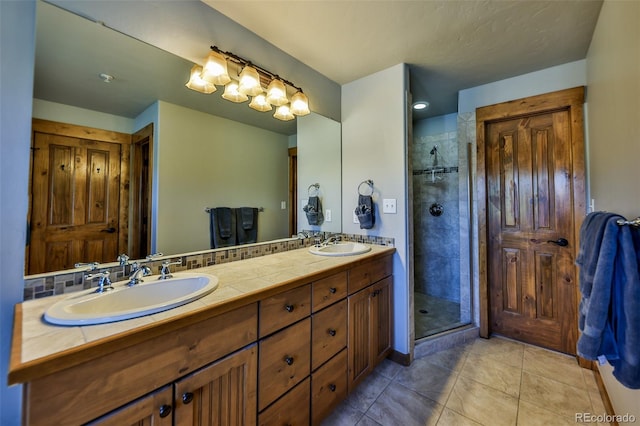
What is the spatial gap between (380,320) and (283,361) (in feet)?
3.15

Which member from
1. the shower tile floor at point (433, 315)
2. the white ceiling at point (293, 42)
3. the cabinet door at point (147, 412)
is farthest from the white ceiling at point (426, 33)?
the shower tile floor at point (433, 315)

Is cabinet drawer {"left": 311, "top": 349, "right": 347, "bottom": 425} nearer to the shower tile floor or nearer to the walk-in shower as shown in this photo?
the shower tile floor

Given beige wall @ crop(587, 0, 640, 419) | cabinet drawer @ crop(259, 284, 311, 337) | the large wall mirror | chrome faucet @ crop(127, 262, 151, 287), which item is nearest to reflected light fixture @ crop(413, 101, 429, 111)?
beige wall @ crop(587, 0, 640, 419)

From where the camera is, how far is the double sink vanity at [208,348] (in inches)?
25.4

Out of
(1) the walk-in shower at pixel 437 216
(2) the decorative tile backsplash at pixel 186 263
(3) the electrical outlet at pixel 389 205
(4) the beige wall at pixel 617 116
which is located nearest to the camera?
(2) the decorative tile backsplash at pixel 186 263

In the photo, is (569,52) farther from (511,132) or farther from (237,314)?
(237,314)

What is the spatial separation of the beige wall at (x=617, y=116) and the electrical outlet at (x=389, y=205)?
1196 mm

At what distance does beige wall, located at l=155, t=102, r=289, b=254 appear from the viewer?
1.37 m

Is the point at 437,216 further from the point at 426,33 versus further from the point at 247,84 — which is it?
the point at 247,84

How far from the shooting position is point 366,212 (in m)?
2.10

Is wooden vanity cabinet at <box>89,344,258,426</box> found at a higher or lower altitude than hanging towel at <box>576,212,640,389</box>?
lower

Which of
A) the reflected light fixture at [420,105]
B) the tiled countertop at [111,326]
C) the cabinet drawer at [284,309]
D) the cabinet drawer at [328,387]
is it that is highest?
the reflected light fixture at [420,105]

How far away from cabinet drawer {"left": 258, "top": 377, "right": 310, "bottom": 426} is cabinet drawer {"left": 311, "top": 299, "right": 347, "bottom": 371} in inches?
4.7

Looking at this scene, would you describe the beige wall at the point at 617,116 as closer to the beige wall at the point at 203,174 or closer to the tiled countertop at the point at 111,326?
the tiled countertop at the point at 111,326
